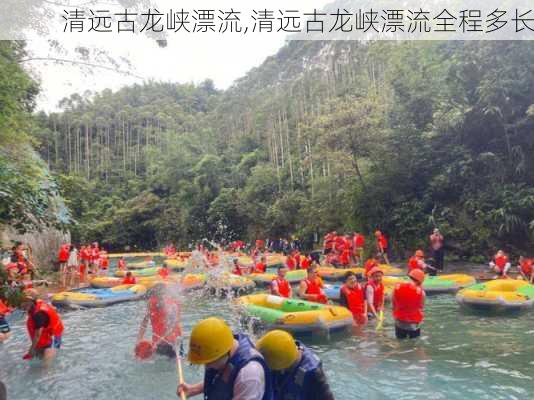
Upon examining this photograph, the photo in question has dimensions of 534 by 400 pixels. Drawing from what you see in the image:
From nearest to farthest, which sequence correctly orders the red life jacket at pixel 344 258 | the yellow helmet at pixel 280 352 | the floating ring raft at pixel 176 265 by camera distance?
1. the yellow helmet at pixel 280 352
2. the red life jacket at pixel 344 258
3. the floating ring raft at pixel 176 265

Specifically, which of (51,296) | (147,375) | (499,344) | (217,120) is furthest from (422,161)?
(217,120)

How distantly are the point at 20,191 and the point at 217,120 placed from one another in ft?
164

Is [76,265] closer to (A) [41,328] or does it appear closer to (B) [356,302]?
(A) [41,328]

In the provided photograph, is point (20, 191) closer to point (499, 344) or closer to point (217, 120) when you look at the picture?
point (499, 344)

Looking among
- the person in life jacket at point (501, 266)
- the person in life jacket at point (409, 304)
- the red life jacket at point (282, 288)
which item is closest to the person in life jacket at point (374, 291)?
the person in life jacket at point (409, 304)

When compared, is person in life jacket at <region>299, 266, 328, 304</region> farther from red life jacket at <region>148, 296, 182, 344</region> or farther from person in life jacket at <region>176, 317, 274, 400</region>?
person in life jacket at <region>176, 317, 274, 400</region>

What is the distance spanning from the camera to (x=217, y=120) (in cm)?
5328

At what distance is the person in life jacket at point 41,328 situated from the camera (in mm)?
6109

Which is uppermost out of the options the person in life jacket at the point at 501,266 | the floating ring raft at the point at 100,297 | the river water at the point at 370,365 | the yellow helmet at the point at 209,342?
the yellow helmet at the point at 209,342

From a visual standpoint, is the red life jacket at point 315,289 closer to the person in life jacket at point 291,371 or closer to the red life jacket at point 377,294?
the red life jacket at point 377,294

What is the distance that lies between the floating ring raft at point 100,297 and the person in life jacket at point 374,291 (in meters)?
6.81

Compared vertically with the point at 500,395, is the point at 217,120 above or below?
above

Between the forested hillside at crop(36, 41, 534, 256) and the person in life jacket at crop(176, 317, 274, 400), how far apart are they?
121 inches

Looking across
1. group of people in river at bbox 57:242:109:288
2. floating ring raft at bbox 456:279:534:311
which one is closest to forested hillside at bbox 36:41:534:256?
group of people in river at bbox 57:242:109:288
